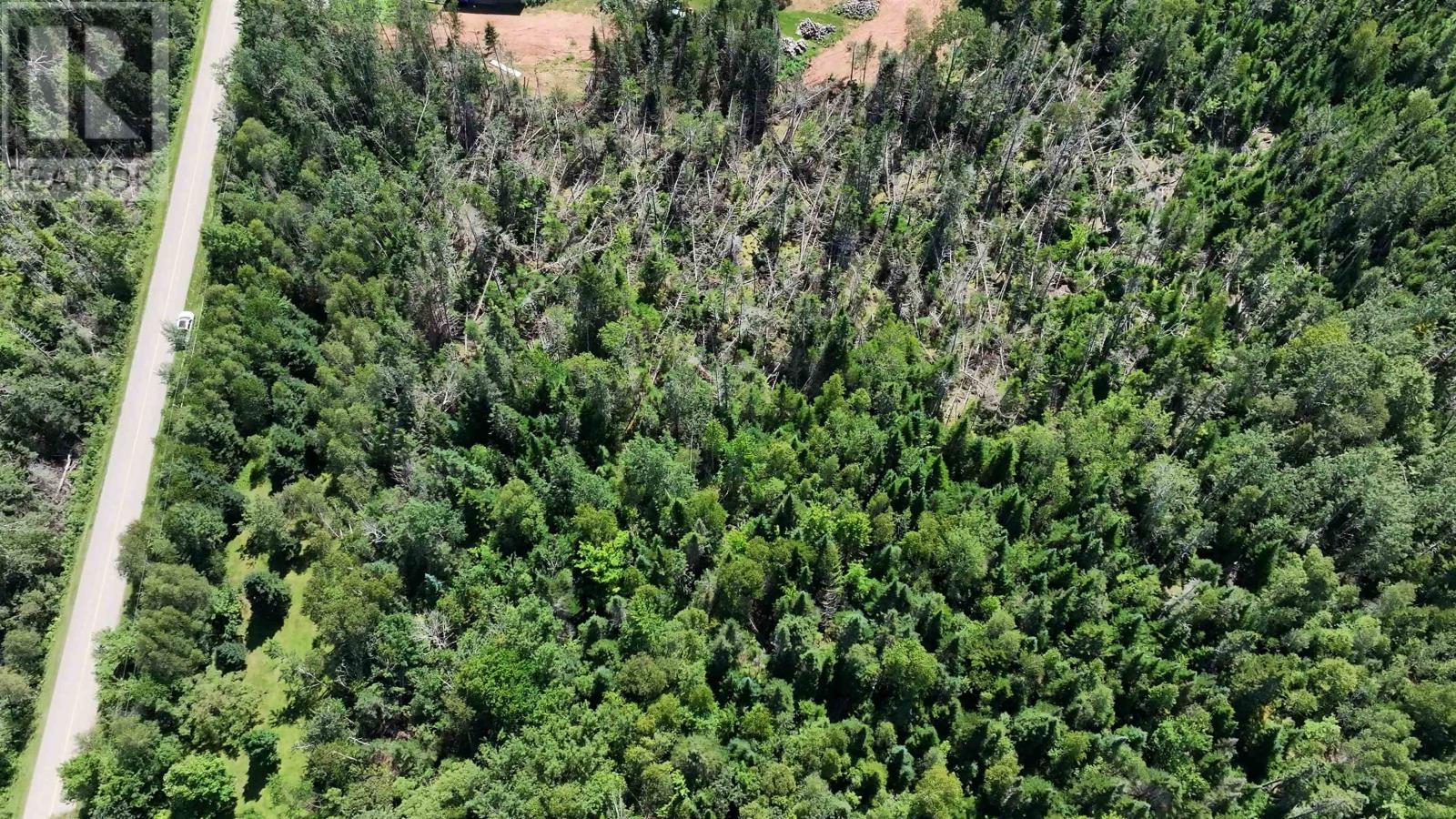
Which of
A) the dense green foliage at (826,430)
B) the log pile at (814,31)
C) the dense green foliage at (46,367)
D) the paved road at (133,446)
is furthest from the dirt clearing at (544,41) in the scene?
the dense green foliage at (46,367)

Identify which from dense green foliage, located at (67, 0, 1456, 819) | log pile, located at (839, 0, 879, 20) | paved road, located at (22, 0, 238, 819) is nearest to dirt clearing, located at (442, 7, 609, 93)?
dense green foliage, located at (67, 0, 1456, 819)

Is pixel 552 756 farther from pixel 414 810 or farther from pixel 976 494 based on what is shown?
pixel 976 494

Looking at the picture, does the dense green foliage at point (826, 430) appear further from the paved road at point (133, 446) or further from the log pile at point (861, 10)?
the log pile at point (861, 10)

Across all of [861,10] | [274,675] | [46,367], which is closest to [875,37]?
[861,10]

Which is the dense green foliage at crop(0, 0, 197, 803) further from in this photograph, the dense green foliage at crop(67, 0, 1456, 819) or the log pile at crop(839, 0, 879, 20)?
the log pile at crop(839, 0, 879, 20)

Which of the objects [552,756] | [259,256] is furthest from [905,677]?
[259,256]

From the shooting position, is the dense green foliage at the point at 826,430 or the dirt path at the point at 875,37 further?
the dirt path at the point at 875,37
